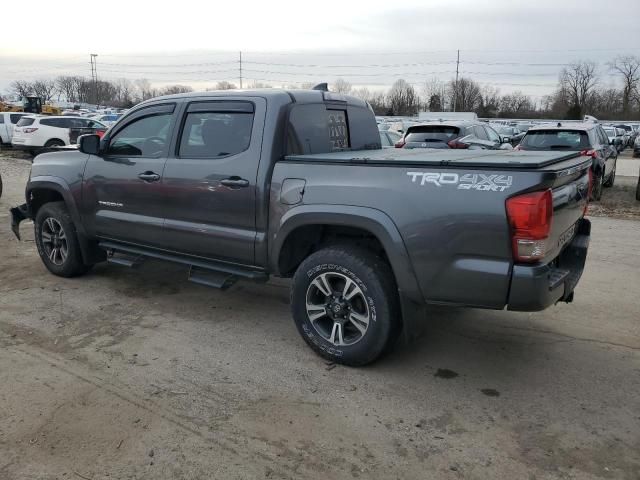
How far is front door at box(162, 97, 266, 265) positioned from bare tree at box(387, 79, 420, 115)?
89.3 meters

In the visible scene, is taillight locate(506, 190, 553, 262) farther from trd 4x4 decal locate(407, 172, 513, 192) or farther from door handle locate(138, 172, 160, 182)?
door handle locate(138, 172, 160, 182)

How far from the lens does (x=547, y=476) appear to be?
2.77 meters

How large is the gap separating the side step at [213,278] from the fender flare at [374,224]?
932mm

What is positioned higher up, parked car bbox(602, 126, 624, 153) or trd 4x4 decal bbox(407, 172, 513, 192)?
trd 4x4 decal bbox(407, 172, 513, 192)

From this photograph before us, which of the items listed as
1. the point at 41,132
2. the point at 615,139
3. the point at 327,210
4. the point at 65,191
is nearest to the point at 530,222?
the point at 327,210

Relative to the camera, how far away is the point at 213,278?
15.3ft

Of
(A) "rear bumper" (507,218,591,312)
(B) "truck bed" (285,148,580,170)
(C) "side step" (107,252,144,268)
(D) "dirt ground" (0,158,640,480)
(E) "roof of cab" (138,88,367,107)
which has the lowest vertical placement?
(D) "dirt ground" (0,158,640,480)

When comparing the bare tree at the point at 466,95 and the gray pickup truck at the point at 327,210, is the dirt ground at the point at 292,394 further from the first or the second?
the bare tree at the point at 466,95

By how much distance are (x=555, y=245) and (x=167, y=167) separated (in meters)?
3.16

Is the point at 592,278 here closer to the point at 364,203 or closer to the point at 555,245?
the point at 555,245

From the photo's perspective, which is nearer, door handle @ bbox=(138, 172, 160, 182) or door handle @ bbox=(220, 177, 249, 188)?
door handle @ bbox=(220, 177, 249, 188)

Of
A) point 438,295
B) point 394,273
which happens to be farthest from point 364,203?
point 438,295

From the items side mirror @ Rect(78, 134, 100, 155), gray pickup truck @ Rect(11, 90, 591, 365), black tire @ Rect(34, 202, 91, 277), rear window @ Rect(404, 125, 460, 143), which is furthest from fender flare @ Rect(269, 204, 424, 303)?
rear window @ Rect(404, 125, 460, 143)

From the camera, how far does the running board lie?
14.7 ft
